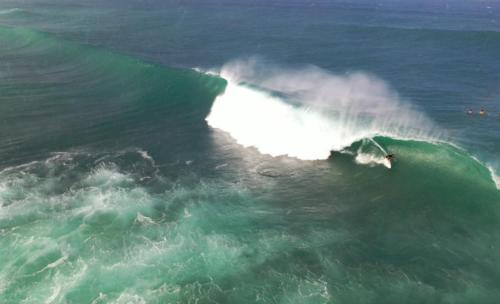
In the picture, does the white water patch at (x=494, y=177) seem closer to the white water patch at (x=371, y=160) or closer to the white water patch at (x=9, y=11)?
the white water patch at (x=371, y=160)

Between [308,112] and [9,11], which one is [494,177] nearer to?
[308,112]

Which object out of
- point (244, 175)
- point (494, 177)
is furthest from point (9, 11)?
point (494, 177)

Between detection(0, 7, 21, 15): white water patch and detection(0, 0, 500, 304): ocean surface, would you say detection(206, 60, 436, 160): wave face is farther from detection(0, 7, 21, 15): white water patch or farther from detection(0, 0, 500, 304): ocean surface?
detection(0, 7, 21, 15): white water patch

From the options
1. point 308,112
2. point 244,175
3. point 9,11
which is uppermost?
point 308,112

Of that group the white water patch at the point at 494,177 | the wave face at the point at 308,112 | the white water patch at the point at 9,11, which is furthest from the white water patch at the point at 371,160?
the white water patch at the point at 9,11

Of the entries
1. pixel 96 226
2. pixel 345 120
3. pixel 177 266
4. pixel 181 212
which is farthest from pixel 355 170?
pixel 96 226

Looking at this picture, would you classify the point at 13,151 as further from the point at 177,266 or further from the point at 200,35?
the point at 200,35
